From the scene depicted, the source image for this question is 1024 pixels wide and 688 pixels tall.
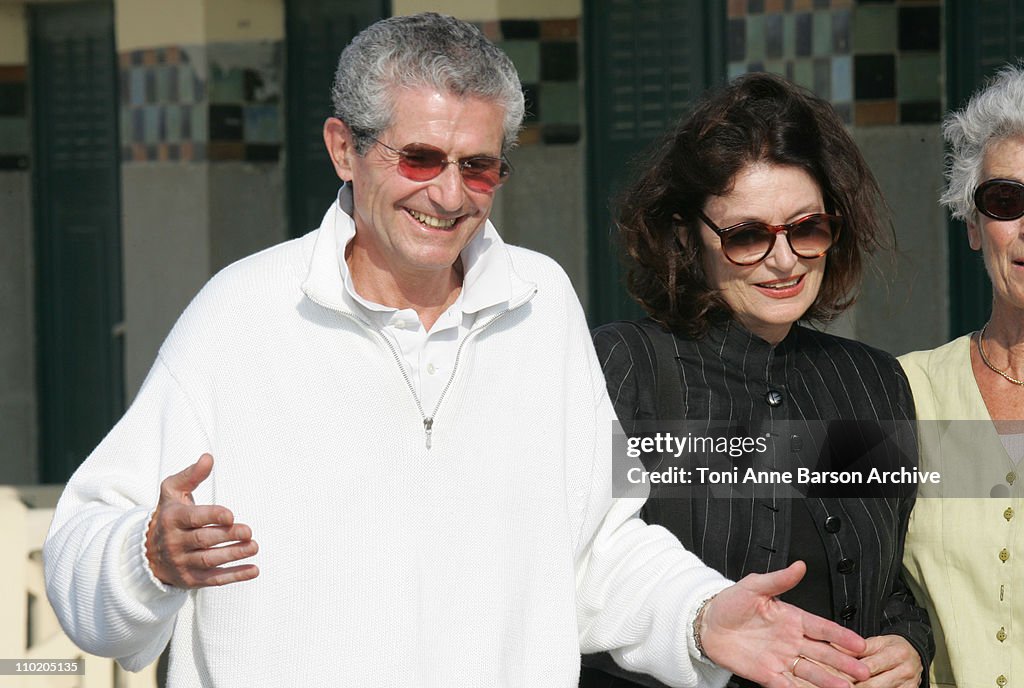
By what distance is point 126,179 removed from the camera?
23.3 feet

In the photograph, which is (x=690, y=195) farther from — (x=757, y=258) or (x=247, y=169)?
(x=247, y=169)

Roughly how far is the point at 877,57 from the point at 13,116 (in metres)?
4.75

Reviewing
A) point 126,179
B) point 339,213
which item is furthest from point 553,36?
point 339,213

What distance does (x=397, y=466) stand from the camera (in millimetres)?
2557

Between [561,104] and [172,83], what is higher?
[172,83]

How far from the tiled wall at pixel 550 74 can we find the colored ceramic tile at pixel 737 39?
829 mm

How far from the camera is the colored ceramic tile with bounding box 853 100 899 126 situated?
5504mm

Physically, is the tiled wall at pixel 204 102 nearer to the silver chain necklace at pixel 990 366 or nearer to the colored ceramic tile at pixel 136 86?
the colored ceramic tile at pixel 136 86

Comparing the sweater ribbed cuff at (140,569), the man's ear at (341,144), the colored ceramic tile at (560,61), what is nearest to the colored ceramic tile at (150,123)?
the colored ceramic tile at (560,61)

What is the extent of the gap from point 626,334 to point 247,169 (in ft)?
14.3

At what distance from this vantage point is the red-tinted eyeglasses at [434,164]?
2551mm

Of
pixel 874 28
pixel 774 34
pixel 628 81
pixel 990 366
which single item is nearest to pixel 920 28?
pixel 874 28

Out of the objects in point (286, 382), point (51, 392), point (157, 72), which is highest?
point (157, 72)

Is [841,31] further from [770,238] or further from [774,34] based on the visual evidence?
[770,238]
